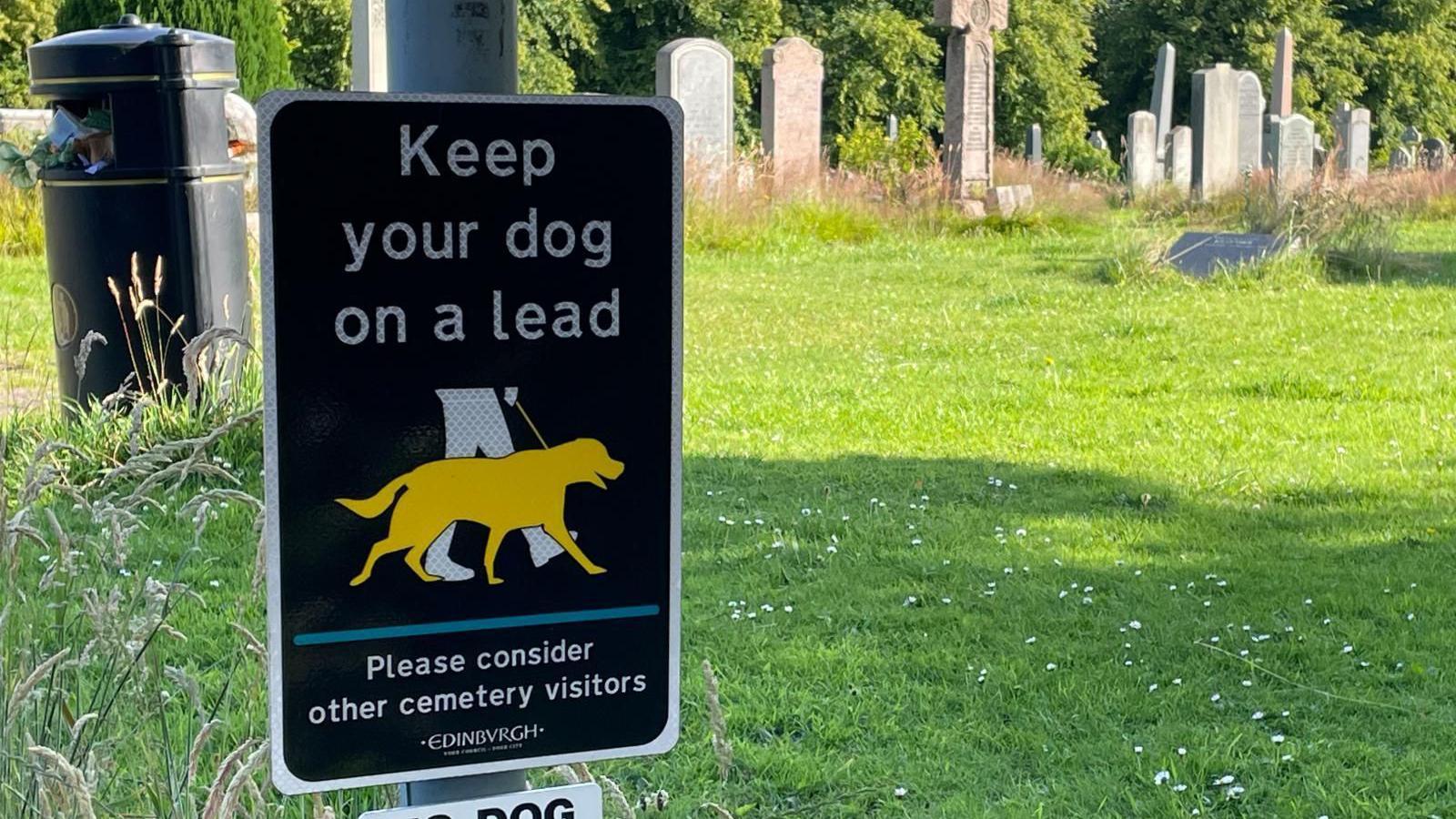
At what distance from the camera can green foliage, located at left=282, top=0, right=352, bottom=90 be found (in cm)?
3144

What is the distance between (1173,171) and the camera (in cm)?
2844

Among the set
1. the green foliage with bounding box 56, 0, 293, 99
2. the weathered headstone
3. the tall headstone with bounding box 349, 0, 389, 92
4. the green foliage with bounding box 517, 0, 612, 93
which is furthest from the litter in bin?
the green foliage with bounding box 517, 0, 612, 93

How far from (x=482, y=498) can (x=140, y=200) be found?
202 inches

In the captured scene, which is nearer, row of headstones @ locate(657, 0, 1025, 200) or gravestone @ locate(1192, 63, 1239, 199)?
row of headstones @ locate(657, 0, 1025, 200)

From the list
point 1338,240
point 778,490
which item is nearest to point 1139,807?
point 778,490

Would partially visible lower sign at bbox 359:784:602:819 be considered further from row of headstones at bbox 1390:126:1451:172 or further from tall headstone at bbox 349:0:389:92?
row of headstones at bbox 1390:126:1451:172

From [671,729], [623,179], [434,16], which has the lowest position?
[671,729]

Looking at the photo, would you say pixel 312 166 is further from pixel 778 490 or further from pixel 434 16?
pixel 778 490

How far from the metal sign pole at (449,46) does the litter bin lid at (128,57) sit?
193 inches

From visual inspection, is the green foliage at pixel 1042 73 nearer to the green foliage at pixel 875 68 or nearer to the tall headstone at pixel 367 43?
the green foliage at pixel 875 68

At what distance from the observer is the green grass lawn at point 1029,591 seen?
3.72m

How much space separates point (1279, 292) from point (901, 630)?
9065 millimetres

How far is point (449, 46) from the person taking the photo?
5.40 feet

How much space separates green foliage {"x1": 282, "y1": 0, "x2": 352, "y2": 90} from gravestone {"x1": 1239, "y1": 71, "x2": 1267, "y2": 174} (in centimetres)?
1594
